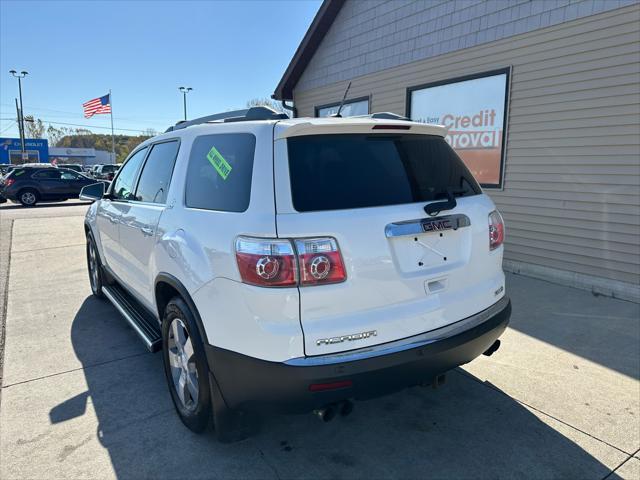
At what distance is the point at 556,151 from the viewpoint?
6.21m

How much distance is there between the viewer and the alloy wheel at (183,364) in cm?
267

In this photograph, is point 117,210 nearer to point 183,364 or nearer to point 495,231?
point 183,364

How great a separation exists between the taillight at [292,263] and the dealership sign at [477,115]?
5.34 metres

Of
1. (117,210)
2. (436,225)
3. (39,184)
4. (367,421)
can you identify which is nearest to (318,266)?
(436,225)

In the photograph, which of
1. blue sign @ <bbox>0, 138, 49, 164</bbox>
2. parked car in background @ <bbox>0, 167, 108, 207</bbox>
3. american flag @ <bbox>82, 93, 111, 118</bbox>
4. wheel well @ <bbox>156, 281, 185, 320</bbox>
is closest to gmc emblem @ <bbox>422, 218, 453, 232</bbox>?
wheel well @ <bbox>156, 281, 185, 320</bbox>

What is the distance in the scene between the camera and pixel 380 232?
7.22 ft

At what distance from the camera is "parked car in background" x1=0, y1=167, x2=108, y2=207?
18516 millimetres

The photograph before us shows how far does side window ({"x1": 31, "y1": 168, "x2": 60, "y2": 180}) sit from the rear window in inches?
813

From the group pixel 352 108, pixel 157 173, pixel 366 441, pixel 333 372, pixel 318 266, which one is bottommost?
pixel 366 441

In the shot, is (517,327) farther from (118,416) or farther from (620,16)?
(620,16)

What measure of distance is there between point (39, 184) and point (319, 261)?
2095 centimetres

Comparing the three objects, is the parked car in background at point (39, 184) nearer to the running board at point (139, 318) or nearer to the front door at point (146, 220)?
the running board at point (139, 318)

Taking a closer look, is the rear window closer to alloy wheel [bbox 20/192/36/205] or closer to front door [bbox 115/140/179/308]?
front door [bbox 115/140/179/308]

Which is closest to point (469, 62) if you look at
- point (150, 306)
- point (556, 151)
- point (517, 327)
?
point (556, 151)
